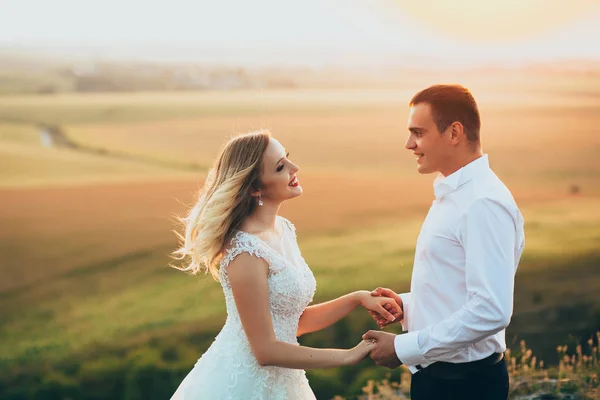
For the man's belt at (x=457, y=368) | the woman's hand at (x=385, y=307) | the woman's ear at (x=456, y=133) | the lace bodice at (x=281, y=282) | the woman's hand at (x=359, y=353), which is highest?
the woman's ear at (x=456, y=133)

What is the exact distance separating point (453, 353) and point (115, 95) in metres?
2.92

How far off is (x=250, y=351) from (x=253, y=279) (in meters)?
0.29

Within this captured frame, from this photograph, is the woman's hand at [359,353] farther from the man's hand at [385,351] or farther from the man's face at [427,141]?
the man's face at [427,141]

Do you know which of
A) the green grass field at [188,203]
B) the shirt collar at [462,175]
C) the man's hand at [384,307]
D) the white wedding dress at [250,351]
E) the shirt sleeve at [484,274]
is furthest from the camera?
the green grass field at [188,203]

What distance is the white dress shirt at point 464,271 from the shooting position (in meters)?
2.19

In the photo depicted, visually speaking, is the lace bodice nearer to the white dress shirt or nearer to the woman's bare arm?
the woman's bare arm

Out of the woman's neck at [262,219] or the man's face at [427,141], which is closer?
the man's face at [427,141]

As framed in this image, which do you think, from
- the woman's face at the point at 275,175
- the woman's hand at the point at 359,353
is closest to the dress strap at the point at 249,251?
the woman's face at the point at 275,175

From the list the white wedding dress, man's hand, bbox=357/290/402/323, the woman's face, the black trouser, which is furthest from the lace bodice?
the black trouser

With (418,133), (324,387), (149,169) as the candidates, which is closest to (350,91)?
(149,169)

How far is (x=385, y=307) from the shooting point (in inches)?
107

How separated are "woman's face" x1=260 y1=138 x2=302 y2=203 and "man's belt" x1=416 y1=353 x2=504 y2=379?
725mm

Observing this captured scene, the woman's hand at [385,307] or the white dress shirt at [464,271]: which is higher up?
the white dress shirt at [464,271]

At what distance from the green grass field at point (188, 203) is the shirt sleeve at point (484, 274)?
2.07 m
